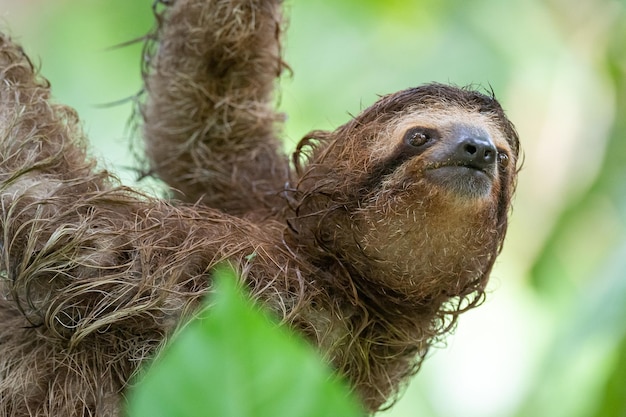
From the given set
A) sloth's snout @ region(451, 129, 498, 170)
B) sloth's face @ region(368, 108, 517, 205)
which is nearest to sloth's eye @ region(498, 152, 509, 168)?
sloth's face @ region(368, 108, 517, 205)

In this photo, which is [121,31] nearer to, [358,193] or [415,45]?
[415,45]

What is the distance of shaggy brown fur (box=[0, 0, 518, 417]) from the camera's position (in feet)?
9.61

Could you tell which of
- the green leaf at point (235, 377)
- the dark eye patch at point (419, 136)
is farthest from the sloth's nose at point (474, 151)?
the green leaf at point (235, 377)

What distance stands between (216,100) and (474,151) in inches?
73.0

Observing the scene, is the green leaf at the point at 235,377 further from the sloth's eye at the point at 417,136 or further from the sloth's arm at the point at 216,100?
the sloth's arm at the point at 216,100

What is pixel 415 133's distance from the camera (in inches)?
121

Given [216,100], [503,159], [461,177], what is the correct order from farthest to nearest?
[216,100] < [503,159] < [461,177]

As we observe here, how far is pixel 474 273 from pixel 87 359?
144 centimetres

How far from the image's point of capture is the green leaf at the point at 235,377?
131cm

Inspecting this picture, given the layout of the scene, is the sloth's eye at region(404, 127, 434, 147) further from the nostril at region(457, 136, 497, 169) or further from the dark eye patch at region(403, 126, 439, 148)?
the nostril at region(457, 136, 497, 169)

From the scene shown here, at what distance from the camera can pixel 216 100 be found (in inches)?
174

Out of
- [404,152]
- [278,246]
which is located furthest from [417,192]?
[278,246]

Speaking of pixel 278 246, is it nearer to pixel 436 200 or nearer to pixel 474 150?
pixel 436 200

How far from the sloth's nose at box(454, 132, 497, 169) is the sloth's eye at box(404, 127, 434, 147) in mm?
128
